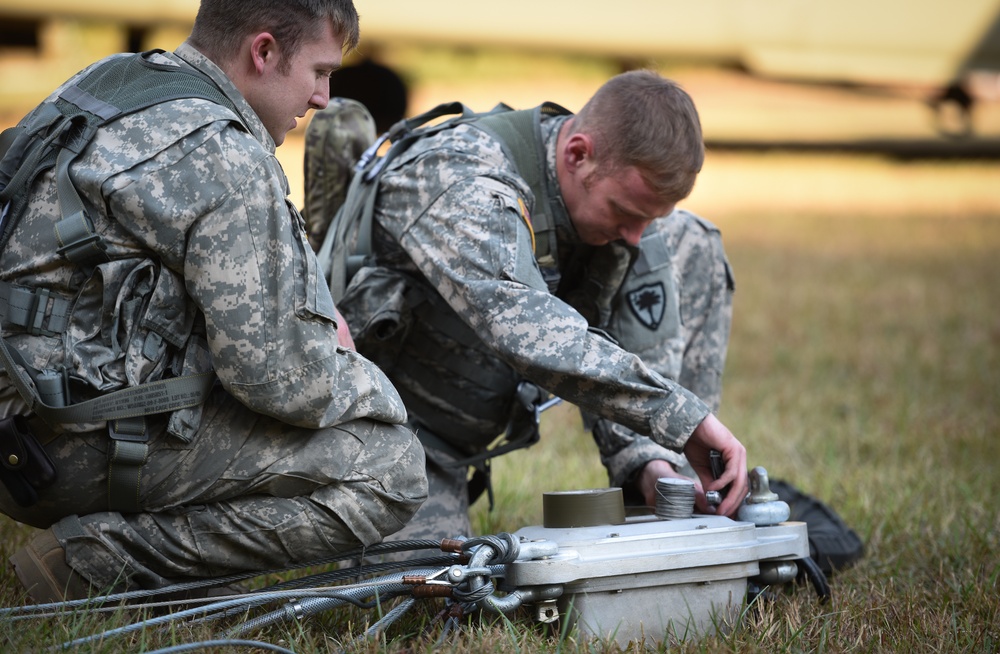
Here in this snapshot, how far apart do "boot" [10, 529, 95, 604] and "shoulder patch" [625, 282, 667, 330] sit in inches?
71.1

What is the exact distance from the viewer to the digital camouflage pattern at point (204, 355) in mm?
A: 2262

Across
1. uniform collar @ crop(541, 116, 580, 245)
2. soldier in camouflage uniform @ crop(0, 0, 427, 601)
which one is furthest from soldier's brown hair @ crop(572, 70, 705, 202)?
soldier in camouflage uniform @ crop(0, 0, 427, 601)

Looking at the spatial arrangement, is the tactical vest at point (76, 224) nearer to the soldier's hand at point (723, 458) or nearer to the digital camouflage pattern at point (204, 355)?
the digital camouflage pattern at point (204, 355)

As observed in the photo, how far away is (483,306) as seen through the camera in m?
2.75

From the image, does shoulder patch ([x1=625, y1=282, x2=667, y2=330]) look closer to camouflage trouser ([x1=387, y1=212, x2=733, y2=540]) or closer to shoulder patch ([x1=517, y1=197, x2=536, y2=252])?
camouflage trouser ([x1=387, y1=212, x2=733, y2=540])

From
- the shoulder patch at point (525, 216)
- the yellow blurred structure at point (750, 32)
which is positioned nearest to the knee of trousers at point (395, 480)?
the shoulder patch at point (525, 216)

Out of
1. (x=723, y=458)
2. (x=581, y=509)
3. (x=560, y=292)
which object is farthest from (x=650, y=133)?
(x=581, y=509)

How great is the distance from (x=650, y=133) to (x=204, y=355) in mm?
1279

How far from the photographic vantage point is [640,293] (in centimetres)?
354

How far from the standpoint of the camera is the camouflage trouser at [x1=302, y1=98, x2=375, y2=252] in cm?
361

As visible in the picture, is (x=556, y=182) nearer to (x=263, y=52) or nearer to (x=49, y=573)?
(x=263, y=52)

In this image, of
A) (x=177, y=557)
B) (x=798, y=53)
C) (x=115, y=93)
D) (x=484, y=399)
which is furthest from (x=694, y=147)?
(x=798, y=53)

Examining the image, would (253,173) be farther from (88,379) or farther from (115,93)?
(88,379)

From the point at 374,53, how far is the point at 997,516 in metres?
11.1
